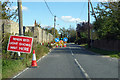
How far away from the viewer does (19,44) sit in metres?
12.2

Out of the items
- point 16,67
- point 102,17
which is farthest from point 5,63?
point 102,17

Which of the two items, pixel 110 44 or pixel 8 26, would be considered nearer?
pixel 8 26

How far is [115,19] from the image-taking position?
90.6 feet

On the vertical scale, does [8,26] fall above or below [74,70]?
above

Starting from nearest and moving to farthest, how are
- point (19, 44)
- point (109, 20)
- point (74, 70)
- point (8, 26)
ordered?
point (74, 70), point (19, 44), point (8, 26), point (109, 20)

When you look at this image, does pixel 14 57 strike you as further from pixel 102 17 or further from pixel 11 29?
pixel 102 17

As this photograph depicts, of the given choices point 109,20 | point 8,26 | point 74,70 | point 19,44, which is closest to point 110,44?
point 109,20

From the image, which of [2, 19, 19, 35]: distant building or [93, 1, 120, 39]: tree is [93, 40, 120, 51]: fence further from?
[2, 19, 19, 35]: distant building

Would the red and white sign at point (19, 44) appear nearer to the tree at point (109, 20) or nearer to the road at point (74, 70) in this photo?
the road at point (74, 70)

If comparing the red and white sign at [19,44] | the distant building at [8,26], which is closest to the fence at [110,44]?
the distant building at [8,26]

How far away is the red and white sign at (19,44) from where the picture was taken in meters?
12.1

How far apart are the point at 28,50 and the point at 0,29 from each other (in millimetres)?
3075

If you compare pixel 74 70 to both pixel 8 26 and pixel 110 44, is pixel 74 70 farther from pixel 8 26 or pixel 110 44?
pixel 110 44

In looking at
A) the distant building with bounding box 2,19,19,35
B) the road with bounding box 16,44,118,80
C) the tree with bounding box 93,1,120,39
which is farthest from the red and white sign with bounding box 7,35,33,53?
the tree with bounding box 93,1,120,39
